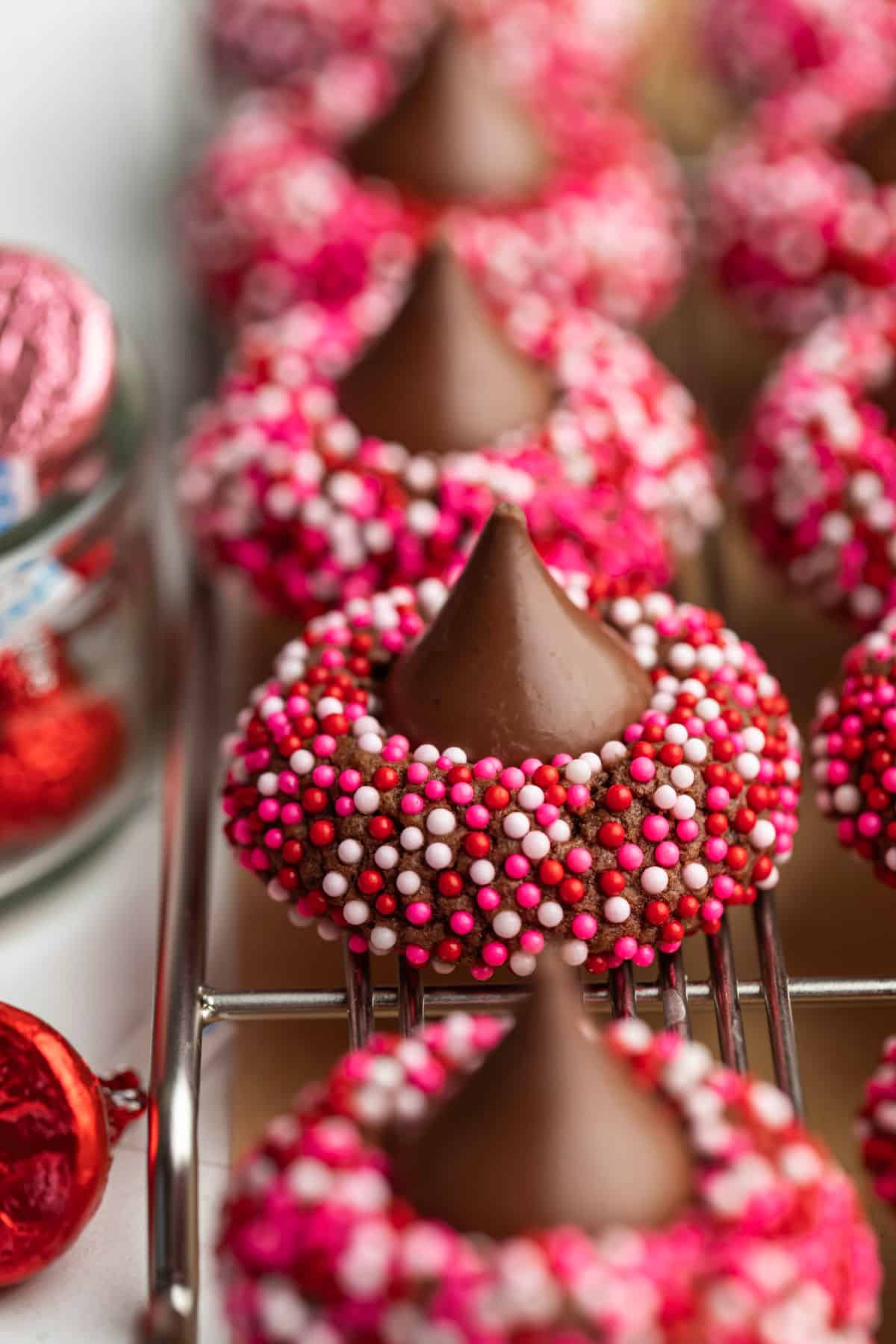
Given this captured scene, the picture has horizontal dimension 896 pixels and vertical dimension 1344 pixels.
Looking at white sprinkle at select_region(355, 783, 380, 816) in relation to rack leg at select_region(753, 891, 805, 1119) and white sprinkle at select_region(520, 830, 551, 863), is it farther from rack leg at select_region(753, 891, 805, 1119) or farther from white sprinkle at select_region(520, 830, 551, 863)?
rack leg at select_region(753, 891, 805, 1119)

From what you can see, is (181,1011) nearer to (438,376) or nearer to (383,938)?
(383,938)

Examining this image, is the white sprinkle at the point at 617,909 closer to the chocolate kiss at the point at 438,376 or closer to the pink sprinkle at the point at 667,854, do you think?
the pink sprinkle at the point at 667,854

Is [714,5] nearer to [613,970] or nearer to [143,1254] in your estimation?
[613,970]

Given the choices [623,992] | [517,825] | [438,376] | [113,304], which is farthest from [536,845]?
[113,304]

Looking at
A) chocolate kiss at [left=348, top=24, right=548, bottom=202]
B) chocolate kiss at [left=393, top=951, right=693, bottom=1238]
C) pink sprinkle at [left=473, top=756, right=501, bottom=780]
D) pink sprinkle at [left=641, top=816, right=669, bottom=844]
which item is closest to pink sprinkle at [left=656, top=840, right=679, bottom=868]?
pink sprinkle at [left=641, top=816, right=669, bottom=844]

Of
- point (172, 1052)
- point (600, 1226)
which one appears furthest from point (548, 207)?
point (600, 1226)
